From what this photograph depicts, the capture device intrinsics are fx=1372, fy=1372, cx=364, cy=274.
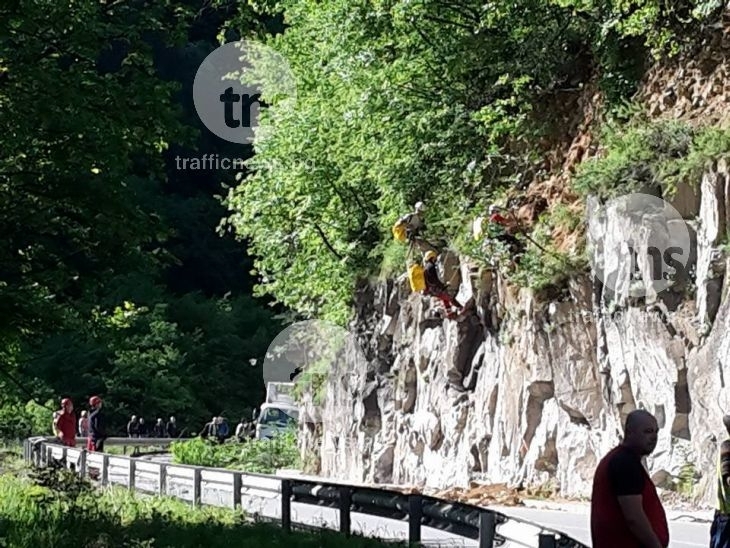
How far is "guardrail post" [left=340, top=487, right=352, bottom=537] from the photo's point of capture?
48.5ft

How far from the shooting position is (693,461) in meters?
19.9

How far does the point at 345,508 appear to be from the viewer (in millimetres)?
14852

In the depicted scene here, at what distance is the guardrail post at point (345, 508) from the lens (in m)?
14.8

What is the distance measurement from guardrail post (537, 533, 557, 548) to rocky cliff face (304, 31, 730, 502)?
32.9 ft

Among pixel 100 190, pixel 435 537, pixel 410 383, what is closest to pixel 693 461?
pixel 435 537

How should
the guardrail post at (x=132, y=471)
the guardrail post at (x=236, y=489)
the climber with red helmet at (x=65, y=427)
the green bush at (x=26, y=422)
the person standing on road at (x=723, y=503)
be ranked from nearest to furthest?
the person standing on road at (x=723, y=503) < the guardrail post at (x=236, y=489) < the guardrail post at (x=132, y=471) < the climber with red helmet at (x=65, y=427) < the green bush at (x=26, y=422)

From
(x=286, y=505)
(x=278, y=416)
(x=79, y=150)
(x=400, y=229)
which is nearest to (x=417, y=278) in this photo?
(x=400, y=229)

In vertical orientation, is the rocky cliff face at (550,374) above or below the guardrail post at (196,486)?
above

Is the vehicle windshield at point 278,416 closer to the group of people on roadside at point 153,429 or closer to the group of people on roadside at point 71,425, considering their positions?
the group of people on roadside at point 153,429

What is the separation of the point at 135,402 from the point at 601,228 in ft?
153

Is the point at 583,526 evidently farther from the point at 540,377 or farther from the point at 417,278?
the point at 417,278

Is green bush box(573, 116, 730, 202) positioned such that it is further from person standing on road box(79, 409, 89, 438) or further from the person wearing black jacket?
the person wearing black jacket

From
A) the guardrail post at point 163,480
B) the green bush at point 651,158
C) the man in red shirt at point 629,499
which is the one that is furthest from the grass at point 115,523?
the green bush at point 651,158

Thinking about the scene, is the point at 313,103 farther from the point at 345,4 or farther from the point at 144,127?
the point at 144,127
